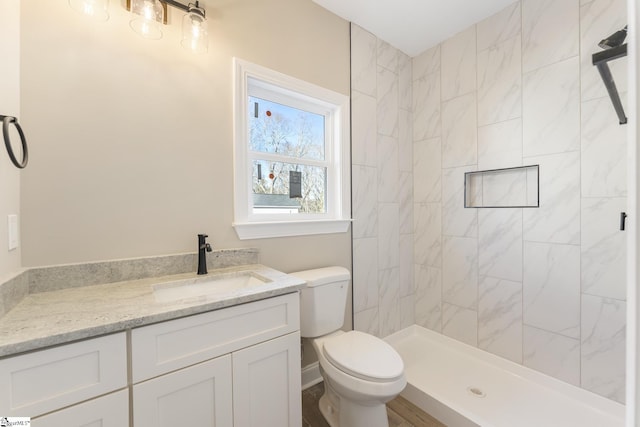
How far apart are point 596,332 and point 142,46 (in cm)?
289

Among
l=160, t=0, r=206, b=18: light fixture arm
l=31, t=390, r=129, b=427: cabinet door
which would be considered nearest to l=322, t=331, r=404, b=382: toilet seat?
l=31, t=390, r=129, b=427: cabinet door

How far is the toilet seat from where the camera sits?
47.8 inches

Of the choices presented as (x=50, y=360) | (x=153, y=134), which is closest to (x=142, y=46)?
(x=153, y=134)

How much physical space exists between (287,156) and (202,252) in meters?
Answer: 0.84

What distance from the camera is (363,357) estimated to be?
133 cm

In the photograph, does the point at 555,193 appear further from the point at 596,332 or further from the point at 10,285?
the point at 10,285

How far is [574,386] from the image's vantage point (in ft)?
5.25

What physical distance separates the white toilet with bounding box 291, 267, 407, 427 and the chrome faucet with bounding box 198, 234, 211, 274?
571 millimetres

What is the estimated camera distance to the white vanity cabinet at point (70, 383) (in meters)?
0.65

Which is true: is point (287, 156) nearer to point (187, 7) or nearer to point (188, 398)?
point (187, 7)

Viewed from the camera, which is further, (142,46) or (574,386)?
(574,386)

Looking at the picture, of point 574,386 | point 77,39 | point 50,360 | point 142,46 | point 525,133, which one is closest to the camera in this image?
point 50,360

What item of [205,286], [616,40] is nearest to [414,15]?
[616,40]

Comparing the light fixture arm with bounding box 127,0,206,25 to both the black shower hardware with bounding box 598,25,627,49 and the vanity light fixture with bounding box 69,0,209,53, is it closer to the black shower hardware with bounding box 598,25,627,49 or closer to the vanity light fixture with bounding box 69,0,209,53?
the vanity light fixture with bounding box 69,0,209,53
